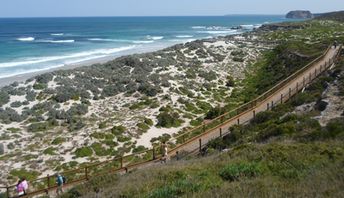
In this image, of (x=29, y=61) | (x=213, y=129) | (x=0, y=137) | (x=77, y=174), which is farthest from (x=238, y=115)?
(x=29, y=61)

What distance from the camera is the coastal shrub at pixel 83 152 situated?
2233 cm

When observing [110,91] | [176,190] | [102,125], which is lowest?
[102,125]

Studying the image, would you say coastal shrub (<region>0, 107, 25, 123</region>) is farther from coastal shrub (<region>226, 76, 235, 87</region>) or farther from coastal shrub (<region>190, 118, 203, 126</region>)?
coastal shrub (<region>226, 76, 235, 87</region>)

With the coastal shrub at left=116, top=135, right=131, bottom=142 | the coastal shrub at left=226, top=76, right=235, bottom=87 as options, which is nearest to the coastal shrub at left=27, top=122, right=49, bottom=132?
the coastal shrub at left=116, top=135, right=131, bottom=142

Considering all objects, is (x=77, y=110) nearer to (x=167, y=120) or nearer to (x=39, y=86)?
(x=167, y=120)

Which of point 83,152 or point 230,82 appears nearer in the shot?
point 83,152

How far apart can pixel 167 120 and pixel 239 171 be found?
664 inches

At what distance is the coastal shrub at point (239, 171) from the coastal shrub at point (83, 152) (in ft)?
41.8

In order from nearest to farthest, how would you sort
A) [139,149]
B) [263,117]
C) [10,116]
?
1. [263,117]
2. [139,149]
3. [10,116]

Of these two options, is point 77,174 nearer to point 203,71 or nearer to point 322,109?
point 322,109

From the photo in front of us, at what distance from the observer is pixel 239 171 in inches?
419

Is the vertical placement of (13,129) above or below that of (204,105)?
above

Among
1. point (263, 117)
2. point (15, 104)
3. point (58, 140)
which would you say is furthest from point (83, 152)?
point (15, 104)

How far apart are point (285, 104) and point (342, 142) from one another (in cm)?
1085
